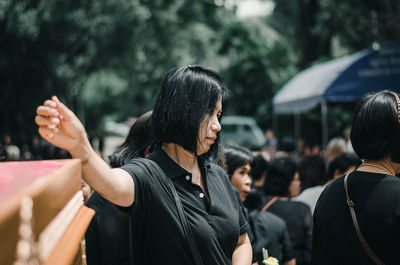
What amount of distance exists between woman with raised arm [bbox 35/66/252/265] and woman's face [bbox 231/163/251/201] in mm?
1267

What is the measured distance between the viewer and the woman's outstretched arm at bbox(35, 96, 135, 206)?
124cm

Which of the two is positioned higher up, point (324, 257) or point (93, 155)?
point (93, 155)

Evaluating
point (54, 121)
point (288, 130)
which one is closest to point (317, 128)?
point (288, 130)

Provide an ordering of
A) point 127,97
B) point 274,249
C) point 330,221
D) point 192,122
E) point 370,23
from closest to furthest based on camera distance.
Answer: point 192,122 < point 330,221 < point 274,249 < point 370,23 < point 127,97

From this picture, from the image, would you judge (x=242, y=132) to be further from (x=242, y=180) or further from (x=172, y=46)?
(x=242, y=180)

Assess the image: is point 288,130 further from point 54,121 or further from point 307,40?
point 54,121

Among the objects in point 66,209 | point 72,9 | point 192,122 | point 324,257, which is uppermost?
point 72,9

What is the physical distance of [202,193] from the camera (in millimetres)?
1881

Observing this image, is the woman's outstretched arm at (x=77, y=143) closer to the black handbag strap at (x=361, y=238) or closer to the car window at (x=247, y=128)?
the black handbag strap at (x=361, y=238)

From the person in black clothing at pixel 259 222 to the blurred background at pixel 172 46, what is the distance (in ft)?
22.3

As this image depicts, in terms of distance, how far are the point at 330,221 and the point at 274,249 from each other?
1316 millimetres

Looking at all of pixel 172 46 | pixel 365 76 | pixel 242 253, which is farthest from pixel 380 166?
pixel 172 46

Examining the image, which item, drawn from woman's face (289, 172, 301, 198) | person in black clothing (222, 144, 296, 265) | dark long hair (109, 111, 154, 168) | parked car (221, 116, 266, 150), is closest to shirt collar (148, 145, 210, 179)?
dark long hair (109, 111, 154, 168)

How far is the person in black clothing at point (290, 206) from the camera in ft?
12.0
